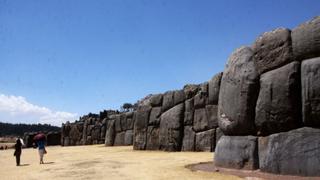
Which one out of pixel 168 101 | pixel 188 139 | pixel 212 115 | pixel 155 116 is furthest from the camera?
pixel 155 116

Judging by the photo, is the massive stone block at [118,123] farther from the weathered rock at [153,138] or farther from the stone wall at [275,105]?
the stone wall at [275,105]

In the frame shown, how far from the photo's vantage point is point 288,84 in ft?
29.1

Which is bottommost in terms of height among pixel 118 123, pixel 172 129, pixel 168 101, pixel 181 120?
pixel 172 129

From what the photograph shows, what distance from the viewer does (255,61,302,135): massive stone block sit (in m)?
→ 8.82

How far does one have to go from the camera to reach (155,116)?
19016 millimetres

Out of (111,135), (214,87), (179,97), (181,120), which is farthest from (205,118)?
(111,135)

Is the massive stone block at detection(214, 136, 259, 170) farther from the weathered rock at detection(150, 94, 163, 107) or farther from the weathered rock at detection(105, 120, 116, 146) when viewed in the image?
the weathered rock at detection(105, 120, 116, 146)

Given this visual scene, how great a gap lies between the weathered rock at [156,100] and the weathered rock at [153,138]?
115 centimetres

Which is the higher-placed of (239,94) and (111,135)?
(239,94)

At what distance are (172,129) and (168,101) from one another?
5.18 feet

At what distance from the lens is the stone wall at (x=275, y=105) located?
842cm

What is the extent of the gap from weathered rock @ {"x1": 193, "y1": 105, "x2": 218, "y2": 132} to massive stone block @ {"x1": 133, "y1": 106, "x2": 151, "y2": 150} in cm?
351

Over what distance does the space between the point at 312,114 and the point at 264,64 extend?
1.91 m

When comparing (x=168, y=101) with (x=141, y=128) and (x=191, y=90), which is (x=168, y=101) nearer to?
(x=191, y=90)
